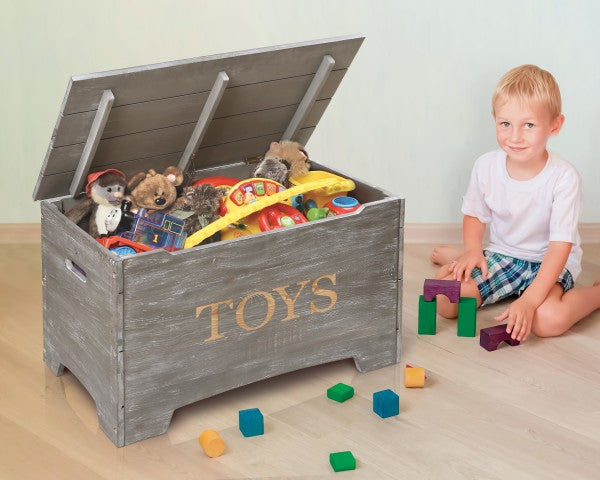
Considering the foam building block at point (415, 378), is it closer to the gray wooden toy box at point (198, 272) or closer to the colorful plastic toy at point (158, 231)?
the gray wooden toy box at point (198, 272)

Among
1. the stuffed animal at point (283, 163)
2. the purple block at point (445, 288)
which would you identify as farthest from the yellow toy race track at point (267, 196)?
the purple block at point (445, 288)

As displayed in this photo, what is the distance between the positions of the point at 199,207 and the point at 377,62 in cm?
74

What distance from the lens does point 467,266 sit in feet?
7.16

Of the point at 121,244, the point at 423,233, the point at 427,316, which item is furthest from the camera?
the point at 423,233

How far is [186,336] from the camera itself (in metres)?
1.70

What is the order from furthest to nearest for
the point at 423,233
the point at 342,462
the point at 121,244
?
the point at 423,233, the point at 121,244, the point at 342,462

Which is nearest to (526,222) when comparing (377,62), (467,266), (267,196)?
(467,266)

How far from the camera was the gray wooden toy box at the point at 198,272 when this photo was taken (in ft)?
5.47

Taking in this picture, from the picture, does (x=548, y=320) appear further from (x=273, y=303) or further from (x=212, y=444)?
(x=212, y=444)

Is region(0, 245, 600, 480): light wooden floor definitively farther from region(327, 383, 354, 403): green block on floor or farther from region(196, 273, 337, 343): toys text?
region(196, 273, 337, 343): toys text

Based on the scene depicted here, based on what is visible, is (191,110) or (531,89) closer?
(191,110)

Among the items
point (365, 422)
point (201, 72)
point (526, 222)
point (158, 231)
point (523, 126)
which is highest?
point (201, 72)

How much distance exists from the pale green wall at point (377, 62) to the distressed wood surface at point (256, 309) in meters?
0.65

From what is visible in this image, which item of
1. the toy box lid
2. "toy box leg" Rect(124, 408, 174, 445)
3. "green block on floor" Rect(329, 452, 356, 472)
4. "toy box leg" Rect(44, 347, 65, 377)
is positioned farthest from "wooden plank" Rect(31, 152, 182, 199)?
"green block on floor" Rect(329, 452, 356, 472)
